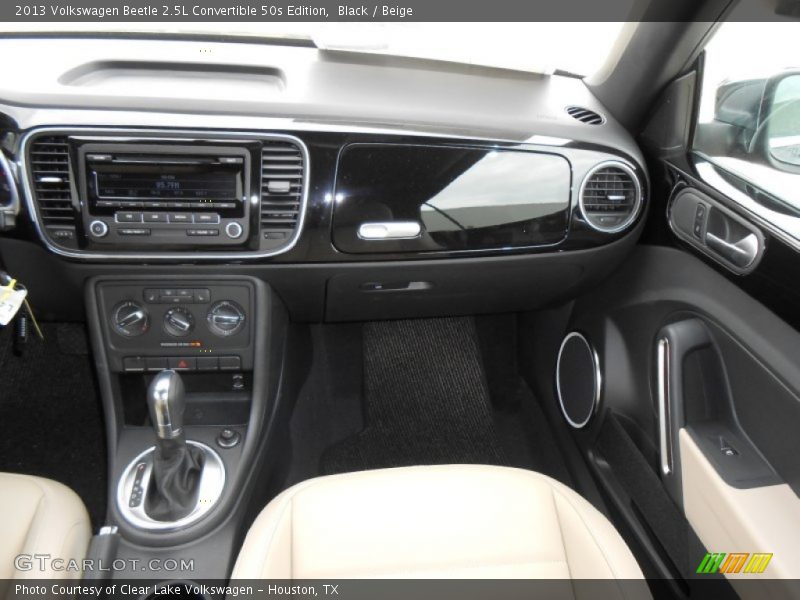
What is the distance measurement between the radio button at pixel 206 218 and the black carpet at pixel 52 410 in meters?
0.87

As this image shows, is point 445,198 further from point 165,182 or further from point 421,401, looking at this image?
point 421,401

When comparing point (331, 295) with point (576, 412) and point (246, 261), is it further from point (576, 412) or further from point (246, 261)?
point (576, 412)

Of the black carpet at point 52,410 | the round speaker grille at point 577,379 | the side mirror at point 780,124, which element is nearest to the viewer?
the side mirror at point 780,124

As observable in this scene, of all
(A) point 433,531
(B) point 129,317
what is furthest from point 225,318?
(A) point 433,531

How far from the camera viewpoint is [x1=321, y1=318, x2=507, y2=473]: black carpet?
2092mm

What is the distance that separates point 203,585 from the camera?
4.31ft

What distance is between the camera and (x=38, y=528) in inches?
46.1

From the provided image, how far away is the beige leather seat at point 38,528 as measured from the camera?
1119mm

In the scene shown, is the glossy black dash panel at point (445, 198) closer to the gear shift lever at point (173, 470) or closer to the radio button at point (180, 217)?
the radio button at point (180, 217)

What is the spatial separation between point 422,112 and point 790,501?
100cm

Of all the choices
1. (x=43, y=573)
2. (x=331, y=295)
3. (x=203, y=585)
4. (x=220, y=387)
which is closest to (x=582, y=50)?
(x=331, y=295)

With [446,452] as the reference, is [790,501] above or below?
above

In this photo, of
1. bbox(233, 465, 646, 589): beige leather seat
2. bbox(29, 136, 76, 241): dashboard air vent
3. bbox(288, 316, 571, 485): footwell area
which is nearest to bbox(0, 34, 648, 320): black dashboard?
bbox(29, 136, 76, 241): dashboard air vent

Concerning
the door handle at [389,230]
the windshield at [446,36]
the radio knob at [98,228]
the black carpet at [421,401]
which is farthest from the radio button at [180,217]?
the black carpet at [421,401]
